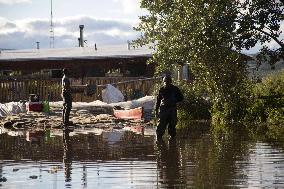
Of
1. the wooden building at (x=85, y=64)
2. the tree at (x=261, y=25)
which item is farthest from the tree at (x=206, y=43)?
the wooden building at (x=85, y=64)

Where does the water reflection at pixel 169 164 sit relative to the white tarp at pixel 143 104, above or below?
below

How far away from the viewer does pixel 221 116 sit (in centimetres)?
2350

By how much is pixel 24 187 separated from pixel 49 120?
49.9 feet

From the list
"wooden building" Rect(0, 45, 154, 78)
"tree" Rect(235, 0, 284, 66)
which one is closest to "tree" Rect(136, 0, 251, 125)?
"tree" Rect(235, 0, 284, 66)

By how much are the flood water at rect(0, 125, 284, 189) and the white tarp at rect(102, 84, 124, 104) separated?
13177mm

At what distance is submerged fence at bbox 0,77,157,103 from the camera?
111 ft

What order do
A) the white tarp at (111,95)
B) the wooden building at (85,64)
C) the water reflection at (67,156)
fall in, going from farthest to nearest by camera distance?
the wooden building at (85,64) → the white tarp at (111,95) → the water reflection at (67,156)

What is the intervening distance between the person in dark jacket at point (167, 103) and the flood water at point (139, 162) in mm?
493

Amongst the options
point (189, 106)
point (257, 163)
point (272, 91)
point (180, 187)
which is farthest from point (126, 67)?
point (180, 187)

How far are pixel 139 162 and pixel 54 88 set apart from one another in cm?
2341

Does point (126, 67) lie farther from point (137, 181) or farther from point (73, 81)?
point (137, 181)

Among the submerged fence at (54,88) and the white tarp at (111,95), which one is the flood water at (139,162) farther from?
the submerged fence at (54,88)

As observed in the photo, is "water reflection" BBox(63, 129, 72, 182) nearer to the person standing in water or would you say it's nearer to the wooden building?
the person standing in water

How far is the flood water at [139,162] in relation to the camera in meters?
9.60
